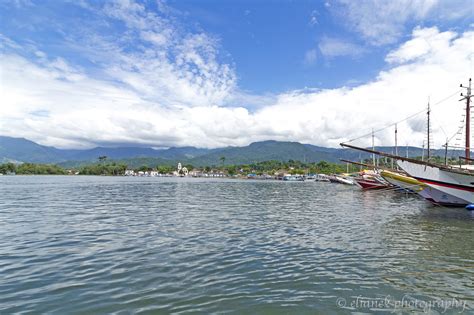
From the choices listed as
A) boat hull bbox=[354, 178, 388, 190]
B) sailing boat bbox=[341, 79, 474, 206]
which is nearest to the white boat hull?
sailing boat bbox=[341, 79, 474, 206]

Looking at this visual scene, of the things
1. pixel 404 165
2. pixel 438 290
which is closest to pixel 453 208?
pixel 404 165

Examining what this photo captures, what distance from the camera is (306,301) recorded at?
28.8 feet

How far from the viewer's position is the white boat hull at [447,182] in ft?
107

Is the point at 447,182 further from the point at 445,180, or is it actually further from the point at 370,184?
the point at 370,184

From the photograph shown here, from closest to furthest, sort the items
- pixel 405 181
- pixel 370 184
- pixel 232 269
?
pixel 232 269
pixel 405 181
pixel 370 184

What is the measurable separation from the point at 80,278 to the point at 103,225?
37.6 feet

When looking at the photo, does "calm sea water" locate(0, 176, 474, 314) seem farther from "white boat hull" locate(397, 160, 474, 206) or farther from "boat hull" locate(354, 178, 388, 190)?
"boat hull" locate(354, 178, 388, 190)

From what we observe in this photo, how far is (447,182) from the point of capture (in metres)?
33.8

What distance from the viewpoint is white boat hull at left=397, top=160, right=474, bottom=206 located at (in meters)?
32.8

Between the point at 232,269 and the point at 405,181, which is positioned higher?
the point at 405,181

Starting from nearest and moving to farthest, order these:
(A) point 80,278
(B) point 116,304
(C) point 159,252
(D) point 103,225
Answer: (B) point 116,304
(A) point 80,278
(C) point 159,252
(D) point 103,225

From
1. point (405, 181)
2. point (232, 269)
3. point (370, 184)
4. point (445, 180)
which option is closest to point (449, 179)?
point (445, 180)

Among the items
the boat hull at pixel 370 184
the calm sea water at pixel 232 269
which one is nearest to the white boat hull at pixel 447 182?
the calm sea water at pixel 232 269

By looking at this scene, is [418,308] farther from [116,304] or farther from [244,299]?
[116,304]
